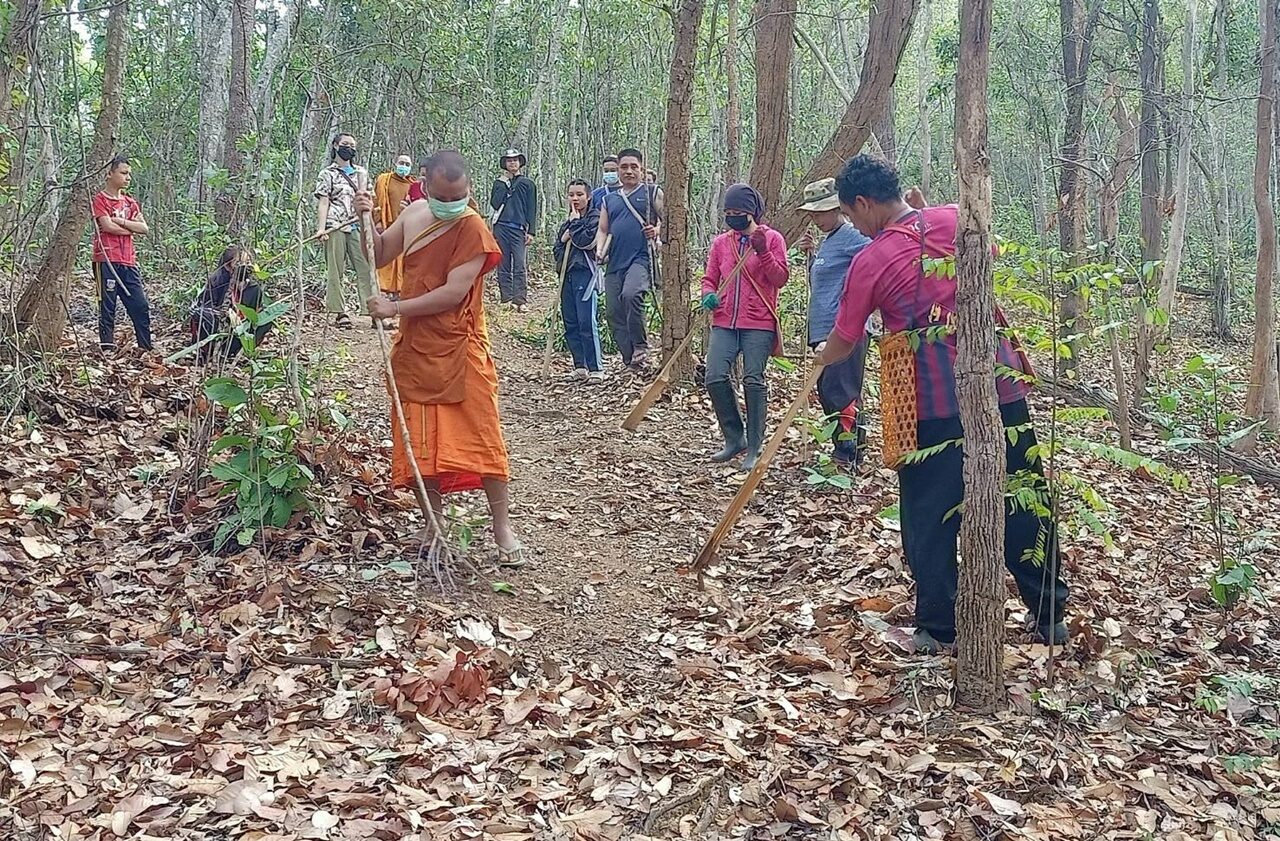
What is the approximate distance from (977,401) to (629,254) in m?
5.60

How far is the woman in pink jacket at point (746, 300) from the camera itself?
247 inches

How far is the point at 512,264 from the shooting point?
44.1ft

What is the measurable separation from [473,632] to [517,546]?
0.80 metres

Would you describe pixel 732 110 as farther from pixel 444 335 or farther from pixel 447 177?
pixel 444 335

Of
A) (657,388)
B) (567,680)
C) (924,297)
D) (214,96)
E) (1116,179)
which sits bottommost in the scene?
(567,680)

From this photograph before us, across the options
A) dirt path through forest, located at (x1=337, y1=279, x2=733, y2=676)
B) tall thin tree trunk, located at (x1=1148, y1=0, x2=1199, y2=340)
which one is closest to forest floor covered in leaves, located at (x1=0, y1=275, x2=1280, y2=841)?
dirt path through forest, located at (x1=337, y1=279, x2=733, y2=676)

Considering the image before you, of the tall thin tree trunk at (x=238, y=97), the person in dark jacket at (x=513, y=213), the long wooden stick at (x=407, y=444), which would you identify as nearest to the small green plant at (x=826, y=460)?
the long wooden stick at (x=407, y=444)

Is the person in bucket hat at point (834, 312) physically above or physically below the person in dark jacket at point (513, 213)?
below

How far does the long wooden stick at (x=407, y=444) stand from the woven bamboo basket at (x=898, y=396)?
73.8 inches

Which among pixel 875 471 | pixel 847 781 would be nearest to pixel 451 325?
pixel 847 781

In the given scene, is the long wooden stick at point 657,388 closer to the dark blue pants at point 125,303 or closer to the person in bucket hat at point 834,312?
the person in bucket hat at point 834,312

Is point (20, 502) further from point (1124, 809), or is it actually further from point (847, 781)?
point (1124, 809)

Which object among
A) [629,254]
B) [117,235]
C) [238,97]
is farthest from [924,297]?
Answer: [238,97]

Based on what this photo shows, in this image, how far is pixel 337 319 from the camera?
32.9 feet
